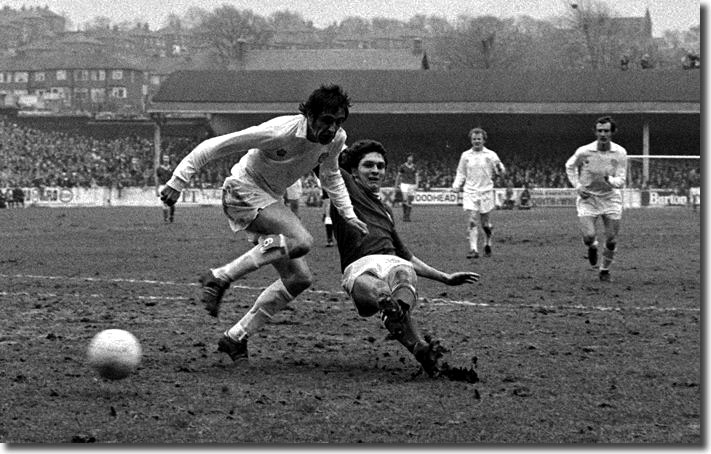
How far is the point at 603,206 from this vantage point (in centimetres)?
1719

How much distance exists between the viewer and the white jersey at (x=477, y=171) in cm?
2138

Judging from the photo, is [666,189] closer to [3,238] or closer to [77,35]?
[3,238]

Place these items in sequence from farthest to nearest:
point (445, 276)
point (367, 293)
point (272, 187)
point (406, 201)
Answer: point (406, 201) → point (272, 187) → point (445, 276) → point (367, 293)

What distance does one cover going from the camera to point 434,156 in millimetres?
71188

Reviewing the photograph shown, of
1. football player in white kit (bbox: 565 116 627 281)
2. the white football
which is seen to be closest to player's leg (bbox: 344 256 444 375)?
the white football

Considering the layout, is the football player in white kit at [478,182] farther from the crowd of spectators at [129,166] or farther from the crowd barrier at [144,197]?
the crowd barrier at [144,197]

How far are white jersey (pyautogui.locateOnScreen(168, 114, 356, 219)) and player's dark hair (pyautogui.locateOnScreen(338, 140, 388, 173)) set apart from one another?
0.33 metres

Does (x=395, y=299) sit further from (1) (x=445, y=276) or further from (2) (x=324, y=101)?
(2) (x=324, y=101)

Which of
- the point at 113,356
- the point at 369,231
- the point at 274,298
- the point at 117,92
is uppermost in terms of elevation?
the point at 117,92

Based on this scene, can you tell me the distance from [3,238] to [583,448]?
22.4 metres

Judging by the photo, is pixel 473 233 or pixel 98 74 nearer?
pixel 473 233

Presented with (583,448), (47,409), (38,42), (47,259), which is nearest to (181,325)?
(47,409)

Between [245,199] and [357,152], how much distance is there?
0.97 m

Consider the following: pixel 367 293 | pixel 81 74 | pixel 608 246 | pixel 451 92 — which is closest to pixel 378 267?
pixel 367 293
